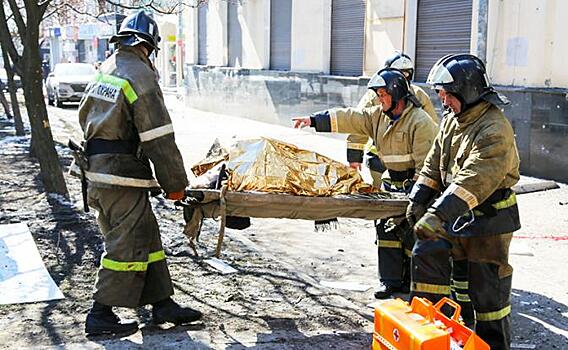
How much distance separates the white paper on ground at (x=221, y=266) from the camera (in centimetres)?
564

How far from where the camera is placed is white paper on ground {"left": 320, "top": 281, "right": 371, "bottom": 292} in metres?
5.42

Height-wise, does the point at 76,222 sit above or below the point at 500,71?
below

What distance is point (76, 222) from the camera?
673cm

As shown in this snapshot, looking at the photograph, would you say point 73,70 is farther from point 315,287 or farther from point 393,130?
point 393,130

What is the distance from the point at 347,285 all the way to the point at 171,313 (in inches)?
63.7

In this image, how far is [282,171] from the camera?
15.2ft

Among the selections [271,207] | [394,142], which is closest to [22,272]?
[271,207]

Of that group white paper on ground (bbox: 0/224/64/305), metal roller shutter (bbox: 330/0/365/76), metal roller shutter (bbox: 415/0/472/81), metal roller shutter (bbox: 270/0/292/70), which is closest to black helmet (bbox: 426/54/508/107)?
white paper on ground (bbox: 0/224/64/305)

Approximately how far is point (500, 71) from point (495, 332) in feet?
25.0

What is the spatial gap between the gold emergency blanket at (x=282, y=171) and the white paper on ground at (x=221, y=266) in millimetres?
1086

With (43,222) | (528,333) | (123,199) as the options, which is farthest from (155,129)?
(43,222)

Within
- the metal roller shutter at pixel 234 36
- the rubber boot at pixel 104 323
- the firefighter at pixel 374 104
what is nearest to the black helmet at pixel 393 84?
the firefighter at pixel 374 104

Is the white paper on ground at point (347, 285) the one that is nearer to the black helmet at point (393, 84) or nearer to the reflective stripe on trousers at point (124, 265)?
the black helmet at point (393, 84)

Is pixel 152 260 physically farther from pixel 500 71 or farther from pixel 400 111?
pixel 500 71
